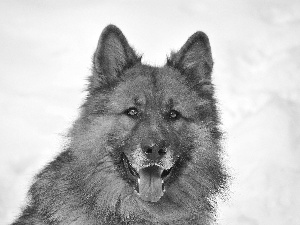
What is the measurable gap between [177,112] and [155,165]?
98 cm

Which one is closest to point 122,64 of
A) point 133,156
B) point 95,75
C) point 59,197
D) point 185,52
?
point 95,75

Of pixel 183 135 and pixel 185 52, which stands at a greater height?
pixel 185 52

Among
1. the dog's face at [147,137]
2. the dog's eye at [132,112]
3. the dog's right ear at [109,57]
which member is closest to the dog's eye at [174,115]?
the dog's face at [147,137]

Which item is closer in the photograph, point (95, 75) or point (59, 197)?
point (59, 197)

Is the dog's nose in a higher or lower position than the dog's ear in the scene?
lower

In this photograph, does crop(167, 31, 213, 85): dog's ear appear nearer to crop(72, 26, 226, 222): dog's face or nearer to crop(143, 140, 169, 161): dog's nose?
crop(72, 26, 226, 222): dog's face

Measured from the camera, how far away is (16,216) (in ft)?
26.5

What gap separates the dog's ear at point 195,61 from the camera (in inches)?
349

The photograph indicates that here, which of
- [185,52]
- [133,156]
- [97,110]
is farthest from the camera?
[185,52]

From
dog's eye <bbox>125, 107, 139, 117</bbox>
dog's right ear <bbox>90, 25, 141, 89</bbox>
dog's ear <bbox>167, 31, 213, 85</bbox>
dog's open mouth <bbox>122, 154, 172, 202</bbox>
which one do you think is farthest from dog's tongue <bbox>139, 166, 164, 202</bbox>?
dog's ear <bbox>167, 31, 213, 85</bbox>

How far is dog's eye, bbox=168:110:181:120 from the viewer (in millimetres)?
8266

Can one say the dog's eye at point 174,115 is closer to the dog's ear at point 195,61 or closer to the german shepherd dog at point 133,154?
the german shepherd dog at point 133,154

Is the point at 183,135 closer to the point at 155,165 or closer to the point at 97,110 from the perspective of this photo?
the point at 155,165

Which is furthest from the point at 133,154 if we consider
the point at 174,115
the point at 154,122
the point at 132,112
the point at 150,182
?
the point at 174,115
